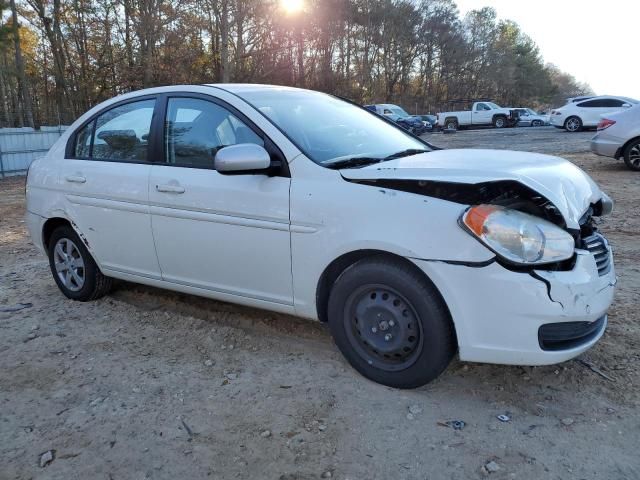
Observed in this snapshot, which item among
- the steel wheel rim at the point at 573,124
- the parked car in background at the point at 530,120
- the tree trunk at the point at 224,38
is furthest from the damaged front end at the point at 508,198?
the parked car in background at the point at 530,120

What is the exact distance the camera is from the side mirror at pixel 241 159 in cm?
303

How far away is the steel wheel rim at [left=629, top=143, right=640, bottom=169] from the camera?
33.7ft

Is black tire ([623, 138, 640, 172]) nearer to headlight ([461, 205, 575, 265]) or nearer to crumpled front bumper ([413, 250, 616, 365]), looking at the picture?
crumpled front bumper ([413, 250, 616, 365])

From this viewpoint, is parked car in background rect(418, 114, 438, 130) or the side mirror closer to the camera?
the side mirror

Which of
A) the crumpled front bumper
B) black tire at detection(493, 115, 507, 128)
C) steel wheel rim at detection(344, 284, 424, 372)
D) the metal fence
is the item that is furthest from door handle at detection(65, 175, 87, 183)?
black tire at detection(493, 115, 507, 128)

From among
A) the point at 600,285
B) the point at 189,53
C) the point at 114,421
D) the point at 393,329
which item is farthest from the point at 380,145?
the point at 189,53

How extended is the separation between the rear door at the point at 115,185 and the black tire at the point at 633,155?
376 inches

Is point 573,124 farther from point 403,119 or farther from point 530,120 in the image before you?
point 530,120

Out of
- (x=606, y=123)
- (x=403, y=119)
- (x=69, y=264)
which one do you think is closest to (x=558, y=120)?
(x=403, y=119)

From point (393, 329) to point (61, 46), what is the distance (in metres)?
31.6

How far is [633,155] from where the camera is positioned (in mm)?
10336

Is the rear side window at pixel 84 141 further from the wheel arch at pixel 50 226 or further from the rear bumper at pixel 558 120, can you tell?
the rear bumper at pixel 558 120

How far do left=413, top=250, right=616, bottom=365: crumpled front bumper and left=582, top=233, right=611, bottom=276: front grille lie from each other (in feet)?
0.34

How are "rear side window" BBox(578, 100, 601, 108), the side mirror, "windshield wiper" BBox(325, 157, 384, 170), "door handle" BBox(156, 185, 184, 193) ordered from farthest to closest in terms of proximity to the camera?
"rear side window" BBox(578, 100, 601, 108)
"door handle" BBox(156, 185, 184, 193)
"windshield wiper" BBox(325, 157, 384, 170)
the side mirror
